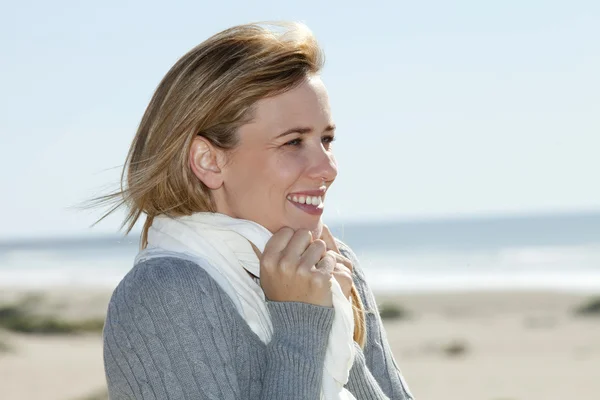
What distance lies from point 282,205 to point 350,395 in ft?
1.71

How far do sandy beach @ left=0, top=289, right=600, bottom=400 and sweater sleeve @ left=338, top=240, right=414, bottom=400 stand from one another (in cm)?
524

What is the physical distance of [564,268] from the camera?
2666 cm

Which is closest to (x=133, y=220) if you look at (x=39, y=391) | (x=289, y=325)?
(x=289, y=325)

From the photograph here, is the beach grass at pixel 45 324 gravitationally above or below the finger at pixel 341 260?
above

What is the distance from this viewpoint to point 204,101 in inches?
95.8

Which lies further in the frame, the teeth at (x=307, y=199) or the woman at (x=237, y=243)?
the teeth at (x=307, y=199)

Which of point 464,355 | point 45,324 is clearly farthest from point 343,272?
point 45,324

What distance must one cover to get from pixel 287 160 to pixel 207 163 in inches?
9.5

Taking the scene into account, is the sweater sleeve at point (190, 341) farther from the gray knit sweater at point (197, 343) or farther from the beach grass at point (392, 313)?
the beach grass at point (392, 313)

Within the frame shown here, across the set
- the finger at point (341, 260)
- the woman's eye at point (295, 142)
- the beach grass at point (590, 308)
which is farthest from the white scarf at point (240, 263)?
the beach grass at point (590, 308)

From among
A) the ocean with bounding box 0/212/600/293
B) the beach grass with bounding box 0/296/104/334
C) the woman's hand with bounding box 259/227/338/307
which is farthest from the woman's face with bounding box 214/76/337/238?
the ocean with bounding box 0/212/600/293

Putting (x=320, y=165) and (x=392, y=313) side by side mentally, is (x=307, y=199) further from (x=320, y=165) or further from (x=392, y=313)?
(x=392, y=313)

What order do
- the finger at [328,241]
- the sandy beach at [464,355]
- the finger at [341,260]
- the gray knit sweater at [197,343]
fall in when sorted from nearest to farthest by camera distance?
the gray knit sweater at [197,343], the finger at [341,260], the finger at [328,241], the sandy beach at [464,355]

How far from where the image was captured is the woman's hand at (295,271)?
2.33 meters
